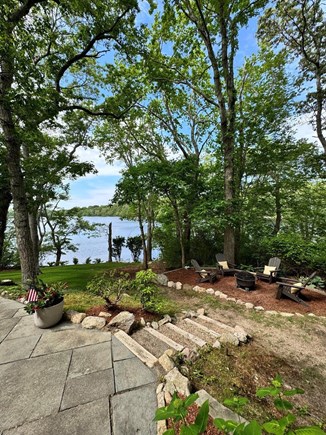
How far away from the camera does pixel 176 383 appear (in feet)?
5.57

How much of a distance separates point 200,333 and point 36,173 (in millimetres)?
5931

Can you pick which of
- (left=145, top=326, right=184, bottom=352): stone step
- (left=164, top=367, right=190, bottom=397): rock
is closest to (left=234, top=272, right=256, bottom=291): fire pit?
(left=145, top=326, right=184, bottom=352): stone step

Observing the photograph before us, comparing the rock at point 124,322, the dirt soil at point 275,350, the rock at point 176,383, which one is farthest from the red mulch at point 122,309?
the rock at point 176,383

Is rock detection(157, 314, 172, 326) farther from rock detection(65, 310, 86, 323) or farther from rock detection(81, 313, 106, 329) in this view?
rock detection(65, 310, 86, 323)

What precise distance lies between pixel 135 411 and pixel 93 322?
158 cm

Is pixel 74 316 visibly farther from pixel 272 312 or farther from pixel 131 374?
pixel 272 312

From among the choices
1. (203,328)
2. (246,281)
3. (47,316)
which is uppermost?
(47,316)

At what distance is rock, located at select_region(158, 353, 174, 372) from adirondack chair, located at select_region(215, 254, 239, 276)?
4.02 meters

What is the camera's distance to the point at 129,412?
1.52 meters

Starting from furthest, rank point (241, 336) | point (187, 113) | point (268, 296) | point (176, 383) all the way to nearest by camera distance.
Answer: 1. point (187, 113)
2. point (268, 296)
3. point (241, 336)
4. point (176, 383)

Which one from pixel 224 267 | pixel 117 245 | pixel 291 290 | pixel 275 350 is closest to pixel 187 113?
pixel 224 267

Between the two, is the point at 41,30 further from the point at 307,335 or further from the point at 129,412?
the point at 307,335

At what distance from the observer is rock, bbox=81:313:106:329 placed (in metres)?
2.81

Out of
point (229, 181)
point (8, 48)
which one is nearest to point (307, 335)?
point (229, 181)
